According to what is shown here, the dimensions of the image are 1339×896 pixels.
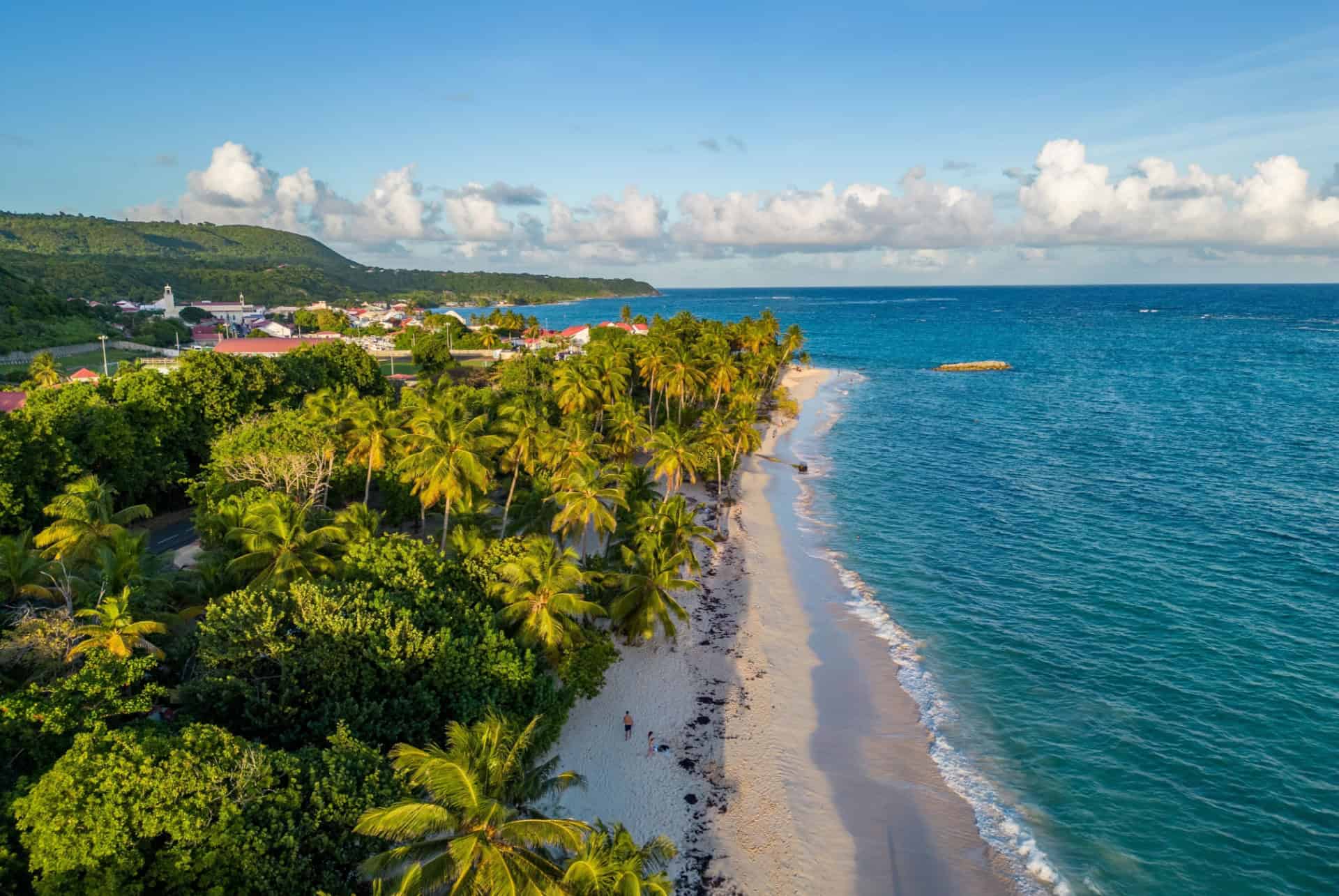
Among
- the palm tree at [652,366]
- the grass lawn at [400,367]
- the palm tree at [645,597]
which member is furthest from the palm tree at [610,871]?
the grass lawn at [400,367]

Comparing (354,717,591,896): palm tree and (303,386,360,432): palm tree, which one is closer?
(354,717,591,896): palm tree

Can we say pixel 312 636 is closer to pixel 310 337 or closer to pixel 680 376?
pixel 680 376

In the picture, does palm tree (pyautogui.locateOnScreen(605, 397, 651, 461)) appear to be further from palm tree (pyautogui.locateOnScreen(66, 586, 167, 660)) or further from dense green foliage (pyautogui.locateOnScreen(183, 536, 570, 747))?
palm tree (pyautogui.locateOnScreen(66, 586, 167, 660))

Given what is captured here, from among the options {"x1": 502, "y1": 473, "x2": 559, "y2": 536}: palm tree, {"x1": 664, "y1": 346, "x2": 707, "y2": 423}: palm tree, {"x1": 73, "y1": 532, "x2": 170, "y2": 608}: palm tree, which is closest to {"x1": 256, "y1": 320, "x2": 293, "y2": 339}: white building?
{"x1": 664, "y1": 346, "x2": 707, "y2": 423}: palm tree

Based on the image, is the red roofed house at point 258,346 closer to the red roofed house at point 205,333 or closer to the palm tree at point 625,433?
the red roofed house at point 205,333

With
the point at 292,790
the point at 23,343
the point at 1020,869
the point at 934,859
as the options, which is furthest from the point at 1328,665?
the point at 23,343

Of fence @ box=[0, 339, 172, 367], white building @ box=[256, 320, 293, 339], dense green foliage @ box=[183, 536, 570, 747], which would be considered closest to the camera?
dense green foliage @ box=[183, 536, 570, 747]

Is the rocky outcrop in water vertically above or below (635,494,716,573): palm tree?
above
